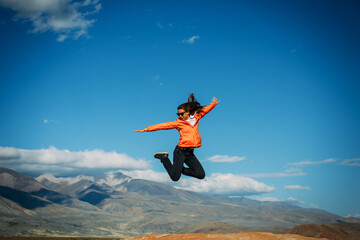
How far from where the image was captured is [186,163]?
10.2m

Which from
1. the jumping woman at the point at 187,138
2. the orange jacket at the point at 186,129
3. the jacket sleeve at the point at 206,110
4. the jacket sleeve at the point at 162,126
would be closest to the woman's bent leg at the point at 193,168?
the jumping woman at the point at 187,138

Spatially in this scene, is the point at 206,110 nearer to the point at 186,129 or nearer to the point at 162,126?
the point at 186,129

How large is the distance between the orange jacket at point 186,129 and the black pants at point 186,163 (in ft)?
0.76

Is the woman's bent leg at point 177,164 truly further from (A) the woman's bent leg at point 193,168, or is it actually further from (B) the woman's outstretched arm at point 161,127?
(B) the woman's outstretched arm at point 161,127

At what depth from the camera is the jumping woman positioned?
9.81m

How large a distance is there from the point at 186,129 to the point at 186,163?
3.68ft

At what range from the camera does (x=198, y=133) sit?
32.7 ft

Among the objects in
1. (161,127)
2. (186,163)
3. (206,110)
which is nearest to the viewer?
(161,127)

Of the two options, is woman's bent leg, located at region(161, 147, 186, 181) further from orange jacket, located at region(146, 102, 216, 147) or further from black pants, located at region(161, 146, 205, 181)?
orange jacket, located at region(146, 102, 216, 147)

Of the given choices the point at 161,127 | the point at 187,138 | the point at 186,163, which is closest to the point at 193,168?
the point at 186,163

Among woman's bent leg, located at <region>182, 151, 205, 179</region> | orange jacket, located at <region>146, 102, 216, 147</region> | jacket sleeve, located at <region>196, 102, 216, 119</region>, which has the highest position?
jacket sleeve, located at <region>196, 102, 216, 119</region>

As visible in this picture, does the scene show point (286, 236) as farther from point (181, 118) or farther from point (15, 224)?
point (15, 224)

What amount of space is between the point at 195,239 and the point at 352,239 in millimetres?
36305

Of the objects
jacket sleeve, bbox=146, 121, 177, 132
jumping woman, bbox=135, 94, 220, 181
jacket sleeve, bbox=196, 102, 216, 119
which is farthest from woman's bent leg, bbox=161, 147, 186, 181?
jacket sleeve, bbox=196, 102, 216, 119
